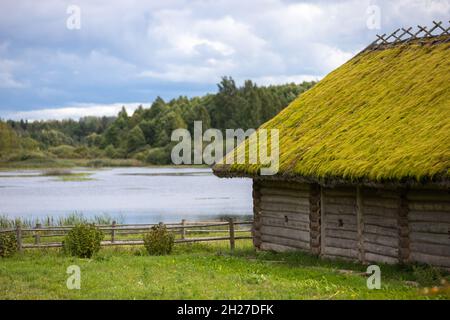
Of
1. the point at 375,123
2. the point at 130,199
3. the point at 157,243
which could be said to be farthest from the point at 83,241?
the point at 130,199

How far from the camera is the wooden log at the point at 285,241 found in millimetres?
20142

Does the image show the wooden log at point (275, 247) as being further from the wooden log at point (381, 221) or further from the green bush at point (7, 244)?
the green bush at point (7, 244)

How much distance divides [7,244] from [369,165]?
11.6 meters

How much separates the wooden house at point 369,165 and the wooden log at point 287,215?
0.03m

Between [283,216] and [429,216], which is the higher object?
[429,216]

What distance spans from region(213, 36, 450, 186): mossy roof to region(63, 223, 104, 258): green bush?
4.32 m

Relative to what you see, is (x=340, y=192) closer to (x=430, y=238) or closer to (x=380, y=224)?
(x=380, y=224)

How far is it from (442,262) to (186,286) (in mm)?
5573

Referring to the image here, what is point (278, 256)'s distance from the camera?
19.8 metres

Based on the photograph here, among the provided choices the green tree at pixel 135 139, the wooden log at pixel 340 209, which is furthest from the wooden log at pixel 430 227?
the green tree at pixel 135 139

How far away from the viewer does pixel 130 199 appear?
54.7 m

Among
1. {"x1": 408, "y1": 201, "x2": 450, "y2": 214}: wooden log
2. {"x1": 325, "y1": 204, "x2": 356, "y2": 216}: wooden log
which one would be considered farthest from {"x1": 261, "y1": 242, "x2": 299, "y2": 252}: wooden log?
{"x1": 408, "y1": 201, "x2": 450, "y2": 214}: wooden log

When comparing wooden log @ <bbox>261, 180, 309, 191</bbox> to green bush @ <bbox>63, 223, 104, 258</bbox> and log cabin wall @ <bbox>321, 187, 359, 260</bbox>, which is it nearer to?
log cabin wall @ <bbox>321, 187, 359, 260</bbox>
